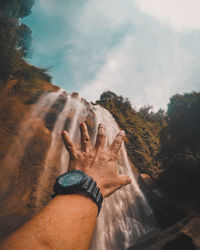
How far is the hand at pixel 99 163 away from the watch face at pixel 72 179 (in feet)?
0.65

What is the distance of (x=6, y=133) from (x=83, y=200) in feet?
24.6

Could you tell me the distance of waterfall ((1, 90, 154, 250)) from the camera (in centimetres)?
590

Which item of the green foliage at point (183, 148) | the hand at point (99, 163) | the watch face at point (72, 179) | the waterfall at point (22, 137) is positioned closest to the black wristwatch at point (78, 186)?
the watch face at point (72, 179)

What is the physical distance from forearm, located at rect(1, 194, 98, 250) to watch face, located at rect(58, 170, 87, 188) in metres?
0.11

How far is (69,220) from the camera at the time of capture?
42.9 inches

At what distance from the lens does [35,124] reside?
326 inches

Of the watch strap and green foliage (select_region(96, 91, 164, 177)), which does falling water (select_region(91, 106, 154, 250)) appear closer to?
green foliage (select_region(96, 91, 164, 177))

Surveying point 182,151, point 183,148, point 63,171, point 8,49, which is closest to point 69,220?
point 63,171

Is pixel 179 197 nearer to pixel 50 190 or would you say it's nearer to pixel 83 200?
pixel 50 190

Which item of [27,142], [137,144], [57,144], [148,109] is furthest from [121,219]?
[148,109]

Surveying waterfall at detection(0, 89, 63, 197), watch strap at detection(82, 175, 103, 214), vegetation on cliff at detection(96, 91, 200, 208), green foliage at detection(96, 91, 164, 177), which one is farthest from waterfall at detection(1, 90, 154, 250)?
watch strap at detection(82, 175, 103, 214)

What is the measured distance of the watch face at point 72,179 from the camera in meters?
1.36

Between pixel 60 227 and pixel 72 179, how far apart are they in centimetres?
43

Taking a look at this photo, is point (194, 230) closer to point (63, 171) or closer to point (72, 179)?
point (72, 179)
